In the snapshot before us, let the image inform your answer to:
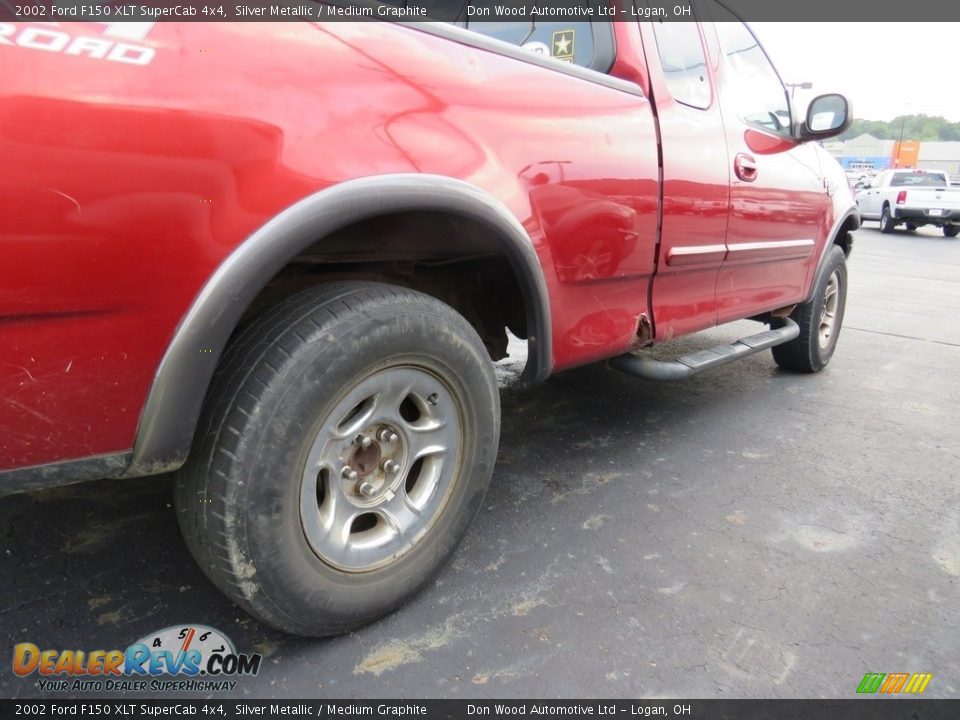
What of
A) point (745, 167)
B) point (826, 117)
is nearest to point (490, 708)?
point (745, 167)

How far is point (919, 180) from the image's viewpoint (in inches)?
735

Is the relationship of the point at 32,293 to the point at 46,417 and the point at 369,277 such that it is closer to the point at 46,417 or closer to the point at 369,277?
the point at 46,417

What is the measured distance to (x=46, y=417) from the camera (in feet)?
4.11

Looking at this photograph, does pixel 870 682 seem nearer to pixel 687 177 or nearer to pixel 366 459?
pixel 366 459

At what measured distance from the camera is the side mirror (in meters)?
3.37

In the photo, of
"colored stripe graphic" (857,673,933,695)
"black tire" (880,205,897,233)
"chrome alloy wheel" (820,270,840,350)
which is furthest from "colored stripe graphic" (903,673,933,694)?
"black tire" (880,205,897,233)

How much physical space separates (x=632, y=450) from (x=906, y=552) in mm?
1119

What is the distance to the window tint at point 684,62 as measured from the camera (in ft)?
8.54

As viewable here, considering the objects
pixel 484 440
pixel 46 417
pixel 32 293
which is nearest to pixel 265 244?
pixel 32 293

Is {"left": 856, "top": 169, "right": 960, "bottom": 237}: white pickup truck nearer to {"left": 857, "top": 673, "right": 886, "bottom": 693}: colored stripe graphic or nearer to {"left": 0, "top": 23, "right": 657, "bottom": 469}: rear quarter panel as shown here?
{"left": 857, "top": 673, "right": 886, "bottom": 693}: colored stripe graphic

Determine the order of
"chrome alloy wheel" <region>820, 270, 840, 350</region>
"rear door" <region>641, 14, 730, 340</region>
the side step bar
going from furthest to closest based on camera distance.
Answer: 1. "chrome alloy wheel" <region>820, 270, 840, 350</region>
2. the side step bar
3. "rear door" <region>641, 14, 730, 340</region>

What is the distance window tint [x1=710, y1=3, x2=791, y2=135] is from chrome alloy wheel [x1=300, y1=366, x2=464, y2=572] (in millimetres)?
2231

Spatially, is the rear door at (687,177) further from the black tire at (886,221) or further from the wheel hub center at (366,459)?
the black tire at (886,221)

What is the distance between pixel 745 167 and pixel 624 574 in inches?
74.6
